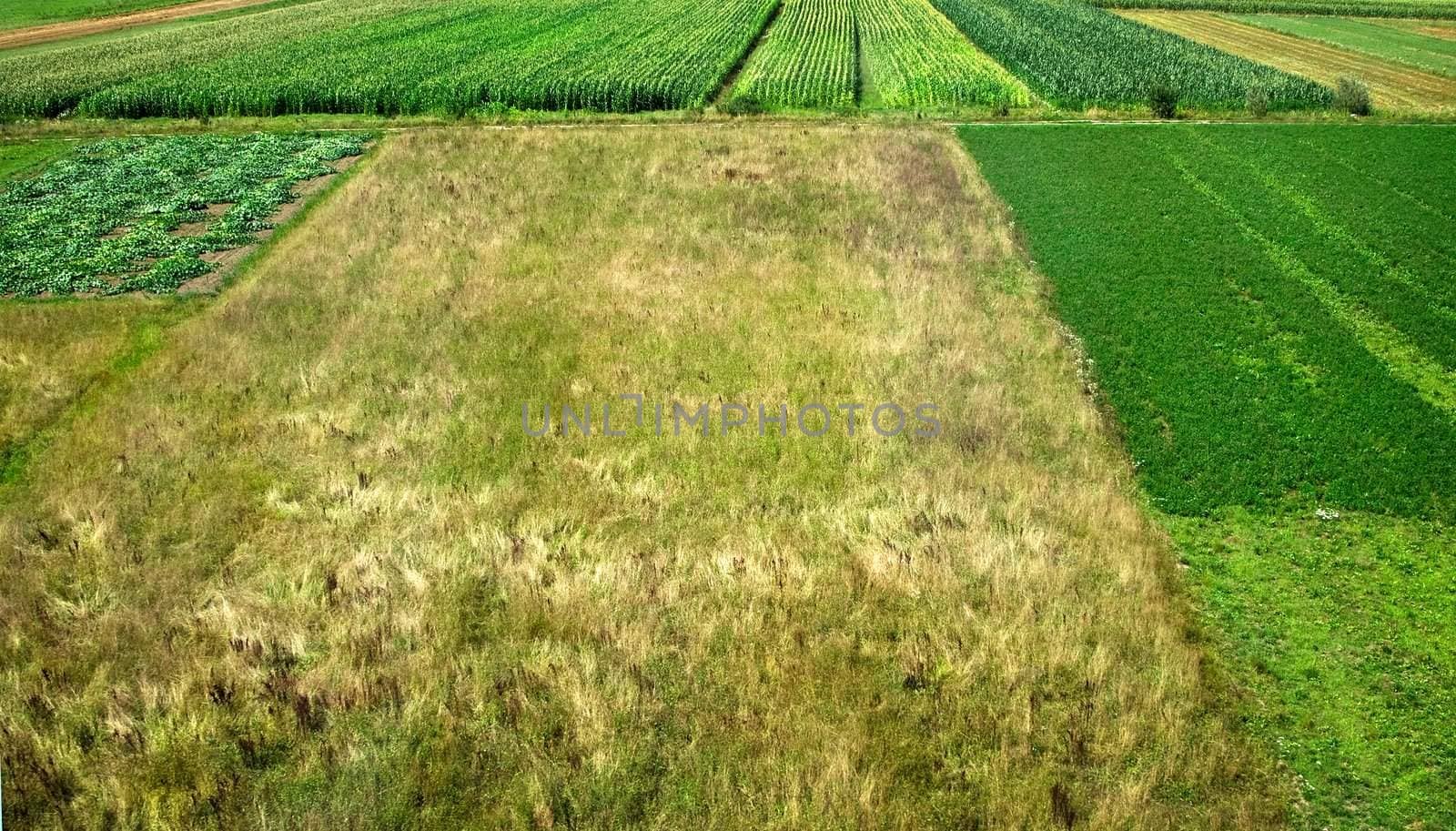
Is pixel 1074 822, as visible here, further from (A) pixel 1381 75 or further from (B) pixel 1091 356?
(A) pixel 1381 75

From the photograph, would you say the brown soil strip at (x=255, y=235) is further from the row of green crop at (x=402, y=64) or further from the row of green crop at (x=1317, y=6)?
the row of green crop at (x=1317, y=6)

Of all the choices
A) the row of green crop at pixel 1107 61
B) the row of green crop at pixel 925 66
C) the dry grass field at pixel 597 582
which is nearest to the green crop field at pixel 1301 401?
the dry grass field at pixel 597 582

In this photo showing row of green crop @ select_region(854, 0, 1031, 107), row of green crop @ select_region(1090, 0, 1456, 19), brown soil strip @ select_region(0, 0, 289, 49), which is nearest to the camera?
row of green crop @ select_region(854, 0, 1031, 107)

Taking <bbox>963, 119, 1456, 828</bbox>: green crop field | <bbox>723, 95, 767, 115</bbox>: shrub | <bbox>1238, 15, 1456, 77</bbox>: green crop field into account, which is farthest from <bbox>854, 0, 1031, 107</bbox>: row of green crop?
<bbox>1238, 15, 1456, 77</bbox>: green crop field

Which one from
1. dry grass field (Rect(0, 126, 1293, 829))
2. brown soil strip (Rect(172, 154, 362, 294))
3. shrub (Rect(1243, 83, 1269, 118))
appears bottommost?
dry grass field (Rect(0, 126, 1293, 829))

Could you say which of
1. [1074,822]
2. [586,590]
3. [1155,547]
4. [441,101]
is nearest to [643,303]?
[586,590]

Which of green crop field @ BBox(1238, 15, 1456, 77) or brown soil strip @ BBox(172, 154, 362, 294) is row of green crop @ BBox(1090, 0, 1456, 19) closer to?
green crop field @ BBox(1238, 15, 1456, 77)
